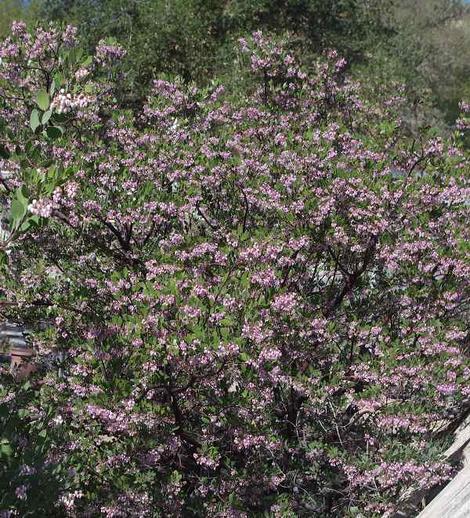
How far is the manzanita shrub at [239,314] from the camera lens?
5969mm

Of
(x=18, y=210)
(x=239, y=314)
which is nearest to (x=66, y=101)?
(x=18, y=210)

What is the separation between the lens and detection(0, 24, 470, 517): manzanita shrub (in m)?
5.97

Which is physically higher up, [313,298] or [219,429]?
[313,298]

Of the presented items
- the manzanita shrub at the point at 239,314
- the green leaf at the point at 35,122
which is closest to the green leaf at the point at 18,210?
the green leaf at the point at 35,122

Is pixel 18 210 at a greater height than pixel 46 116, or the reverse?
pixel 46 116

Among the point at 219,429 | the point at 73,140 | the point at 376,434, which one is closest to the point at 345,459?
the point at 376,434

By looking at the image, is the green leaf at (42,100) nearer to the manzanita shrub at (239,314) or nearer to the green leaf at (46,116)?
the green leaf at (46,116)

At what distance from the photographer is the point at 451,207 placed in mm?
7254

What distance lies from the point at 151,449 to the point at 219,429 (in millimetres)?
695

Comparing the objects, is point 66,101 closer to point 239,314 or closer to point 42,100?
point 42,100

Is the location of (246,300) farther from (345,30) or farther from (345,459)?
(345,30)

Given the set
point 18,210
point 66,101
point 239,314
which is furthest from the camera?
point 239,314

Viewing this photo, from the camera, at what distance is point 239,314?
5922 millimetres

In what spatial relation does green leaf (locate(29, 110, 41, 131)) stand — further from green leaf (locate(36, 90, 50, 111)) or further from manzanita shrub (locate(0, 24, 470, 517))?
manzanita shrub (locate(0, 24, 470, 517))
